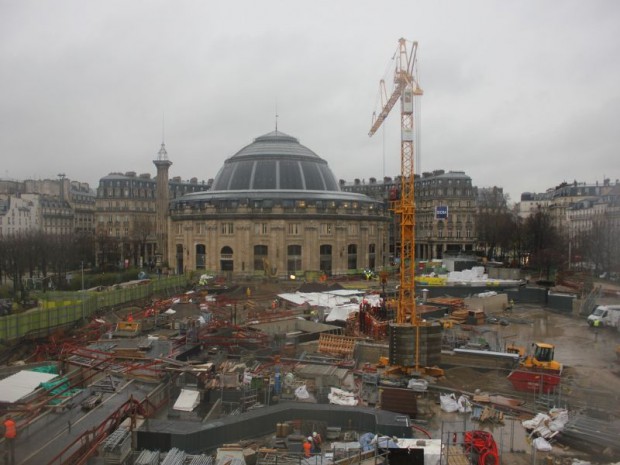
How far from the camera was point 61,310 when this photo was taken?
35.4 m

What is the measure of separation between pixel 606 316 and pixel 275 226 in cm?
3840

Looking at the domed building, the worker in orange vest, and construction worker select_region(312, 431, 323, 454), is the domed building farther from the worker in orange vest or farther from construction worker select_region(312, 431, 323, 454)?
the worker in orange vest

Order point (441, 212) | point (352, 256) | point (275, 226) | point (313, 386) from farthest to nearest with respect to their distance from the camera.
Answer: point (441, 212)
point (352, 256)
point (275, 226)
point (313, 386)

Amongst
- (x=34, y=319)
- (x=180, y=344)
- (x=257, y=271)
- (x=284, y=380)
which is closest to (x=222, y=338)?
(x=180, y=344)

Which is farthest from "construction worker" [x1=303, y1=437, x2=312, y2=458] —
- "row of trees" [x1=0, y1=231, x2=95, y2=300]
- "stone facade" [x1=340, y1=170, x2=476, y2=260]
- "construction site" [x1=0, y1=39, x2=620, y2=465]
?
"stone facade" [x1=340, y1=170, x2=476, y2=260]

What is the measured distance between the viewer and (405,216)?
94.6 ft

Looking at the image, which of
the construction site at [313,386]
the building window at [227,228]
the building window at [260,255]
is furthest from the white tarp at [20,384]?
the building window at [227,228]

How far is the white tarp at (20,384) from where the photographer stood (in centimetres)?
1791

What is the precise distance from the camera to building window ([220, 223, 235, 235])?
2643 inches

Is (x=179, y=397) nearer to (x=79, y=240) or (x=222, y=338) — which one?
(x=222, y=338)

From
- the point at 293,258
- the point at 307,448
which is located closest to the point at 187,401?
the point at 307,448

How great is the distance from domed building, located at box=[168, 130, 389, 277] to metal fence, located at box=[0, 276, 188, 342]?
15.7m

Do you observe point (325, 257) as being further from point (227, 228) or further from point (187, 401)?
point (187, 401)

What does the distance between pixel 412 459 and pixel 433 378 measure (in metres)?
10.3
